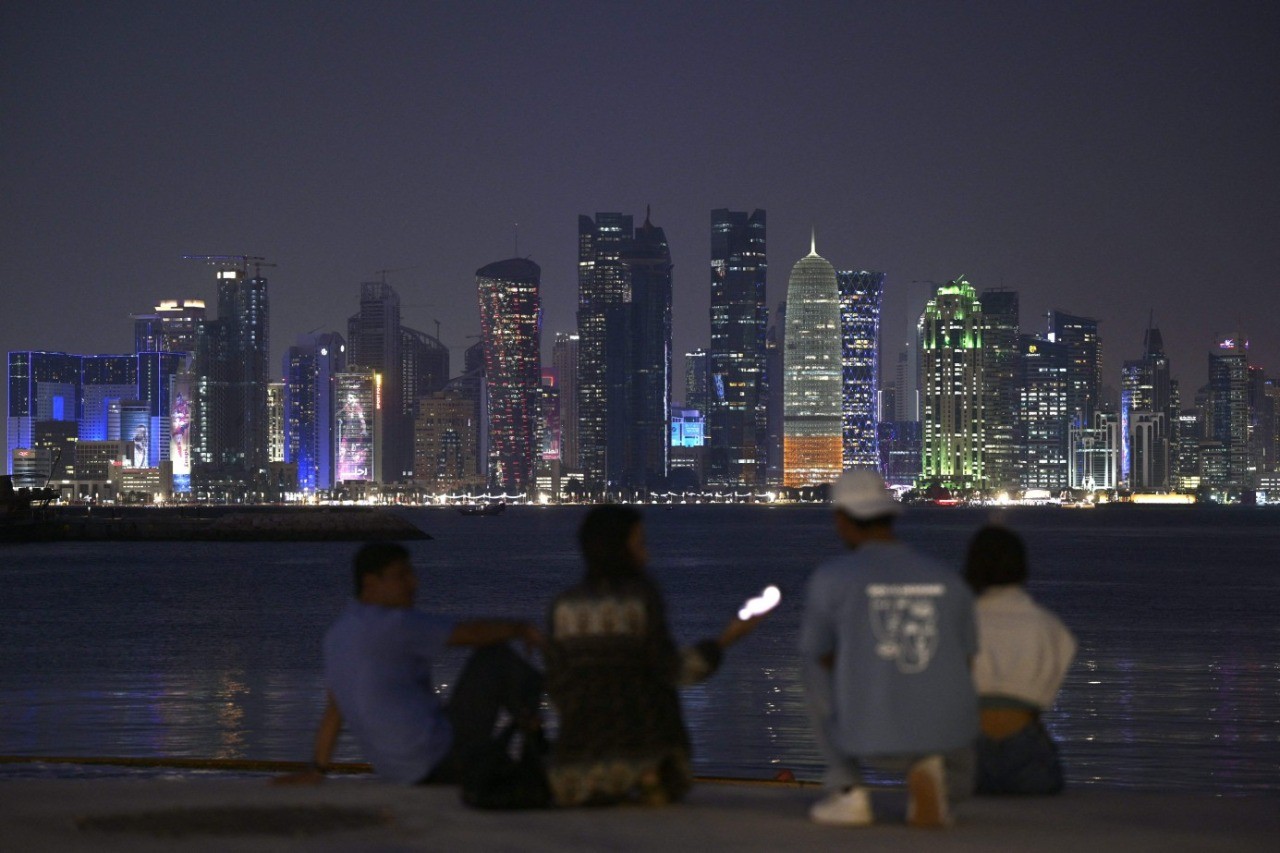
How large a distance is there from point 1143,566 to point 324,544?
68.3 m

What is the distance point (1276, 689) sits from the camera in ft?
95.8

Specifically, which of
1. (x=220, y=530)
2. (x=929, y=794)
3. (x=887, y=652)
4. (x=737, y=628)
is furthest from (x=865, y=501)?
(x=220, y=530)

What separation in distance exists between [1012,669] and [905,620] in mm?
1889

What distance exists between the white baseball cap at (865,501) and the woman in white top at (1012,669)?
5.06 ft

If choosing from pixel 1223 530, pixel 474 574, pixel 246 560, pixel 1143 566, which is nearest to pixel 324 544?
pixel 246 560

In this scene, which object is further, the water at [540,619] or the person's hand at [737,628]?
the water at [540,619]

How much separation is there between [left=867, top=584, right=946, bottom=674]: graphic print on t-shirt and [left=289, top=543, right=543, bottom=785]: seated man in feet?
7.43

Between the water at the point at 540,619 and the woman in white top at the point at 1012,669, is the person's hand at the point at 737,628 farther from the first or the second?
the water at the point at 540,619

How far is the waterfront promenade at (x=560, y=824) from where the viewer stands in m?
8.15

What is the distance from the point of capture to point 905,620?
318 inches

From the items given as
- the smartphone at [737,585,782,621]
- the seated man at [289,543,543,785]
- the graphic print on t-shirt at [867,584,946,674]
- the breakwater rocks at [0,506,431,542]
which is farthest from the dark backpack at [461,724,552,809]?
the breakwater rocks at [0,506,431,542]

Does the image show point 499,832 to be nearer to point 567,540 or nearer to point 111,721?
point 111,721

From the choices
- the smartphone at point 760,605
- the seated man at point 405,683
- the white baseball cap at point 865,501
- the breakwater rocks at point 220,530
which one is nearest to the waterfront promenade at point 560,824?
the seated man at point 405,683

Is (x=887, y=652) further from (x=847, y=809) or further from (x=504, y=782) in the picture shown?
(x=504, y=782)
